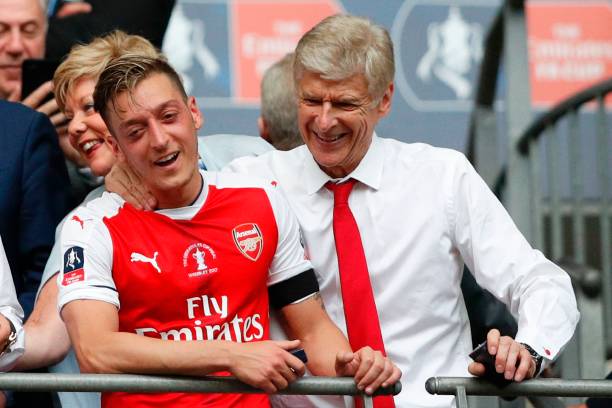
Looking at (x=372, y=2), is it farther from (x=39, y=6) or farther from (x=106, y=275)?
(x=106, y=275)

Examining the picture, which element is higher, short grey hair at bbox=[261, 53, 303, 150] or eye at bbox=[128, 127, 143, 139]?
eye at bbox=[128, 127, 143, 139]

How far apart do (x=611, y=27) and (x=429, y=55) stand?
82 cm

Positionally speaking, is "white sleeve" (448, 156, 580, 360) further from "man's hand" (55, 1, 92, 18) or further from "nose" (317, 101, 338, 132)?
"man's hand" (55, 1, 92, 18)

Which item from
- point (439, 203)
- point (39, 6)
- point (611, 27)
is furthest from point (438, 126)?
point (439, 203)

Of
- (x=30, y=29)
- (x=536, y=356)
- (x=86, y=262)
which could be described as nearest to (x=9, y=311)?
(x=86, y=262)

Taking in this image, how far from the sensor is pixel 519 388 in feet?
9.04

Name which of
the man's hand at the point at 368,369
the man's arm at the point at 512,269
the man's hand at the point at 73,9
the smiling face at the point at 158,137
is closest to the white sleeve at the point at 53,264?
the smiling face at the point at 158,137

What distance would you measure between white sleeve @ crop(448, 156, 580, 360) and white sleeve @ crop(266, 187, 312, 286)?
1.22ft

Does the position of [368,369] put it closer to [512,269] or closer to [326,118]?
[512,269]

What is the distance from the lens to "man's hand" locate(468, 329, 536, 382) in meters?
2.75

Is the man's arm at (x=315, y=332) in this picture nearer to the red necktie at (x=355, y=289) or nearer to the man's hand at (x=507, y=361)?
the red necktie at (x=355, y=289)

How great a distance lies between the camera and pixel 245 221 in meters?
3.06

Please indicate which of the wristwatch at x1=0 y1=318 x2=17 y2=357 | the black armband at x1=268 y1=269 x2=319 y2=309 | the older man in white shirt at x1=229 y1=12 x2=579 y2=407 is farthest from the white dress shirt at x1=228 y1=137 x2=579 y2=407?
the wristwatch at x1=0 y1=318 x2=17 y2=357

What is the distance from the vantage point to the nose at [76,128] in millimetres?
3455
